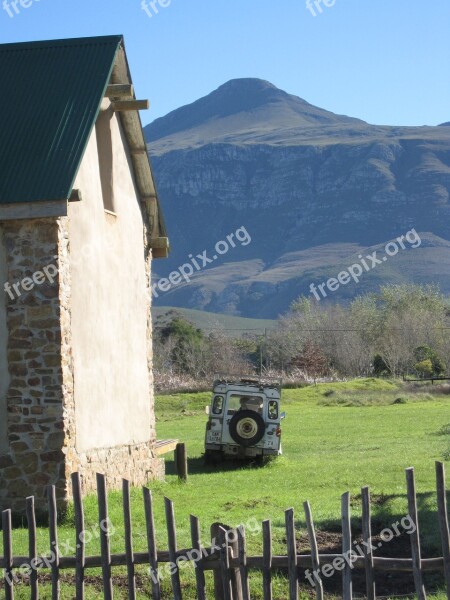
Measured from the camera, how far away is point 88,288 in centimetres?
1800

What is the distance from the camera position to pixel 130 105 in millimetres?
19797

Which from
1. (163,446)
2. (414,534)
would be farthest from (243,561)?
(163,446)

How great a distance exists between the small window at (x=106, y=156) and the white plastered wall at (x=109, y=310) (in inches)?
8.7

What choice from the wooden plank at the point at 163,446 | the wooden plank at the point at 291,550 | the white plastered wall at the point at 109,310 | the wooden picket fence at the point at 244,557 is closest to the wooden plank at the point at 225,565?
the wooden picket fence at the point at 244,557

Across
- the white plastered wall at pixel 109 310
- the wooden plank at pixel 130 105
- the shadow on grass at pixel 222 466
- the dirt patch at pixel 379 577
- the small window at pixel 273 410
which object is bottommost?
the dirt patch at pixel 379 577

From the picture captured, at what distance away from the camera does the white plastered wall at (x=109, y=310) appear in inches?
Answer: 688

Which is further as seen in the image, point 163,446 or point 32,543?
point 163,446

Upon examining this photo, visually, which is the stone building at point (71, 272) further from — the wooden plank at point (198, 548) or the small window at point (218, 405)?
the wooden plank at point (198, 548)

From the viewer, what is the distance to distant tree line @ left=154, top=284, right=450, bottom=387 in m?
68.7

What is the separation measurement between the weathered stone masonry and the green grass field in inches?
39.5

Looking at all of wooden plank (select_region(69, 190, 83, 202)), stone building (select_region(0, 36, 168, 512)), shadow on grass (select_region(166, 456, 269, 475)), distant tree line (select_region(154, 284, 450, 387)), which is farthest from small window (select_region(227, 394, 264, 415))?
distant tree line (select_region(154, 284, 450, 387))

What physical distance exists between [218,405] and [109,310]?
7.51 meters

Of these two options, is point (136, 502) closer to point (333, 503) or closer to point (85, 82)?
point (333, 503)

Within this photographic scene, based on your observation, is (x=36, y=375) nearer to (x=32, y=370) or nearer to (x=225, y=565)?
(x=32, y=370)
